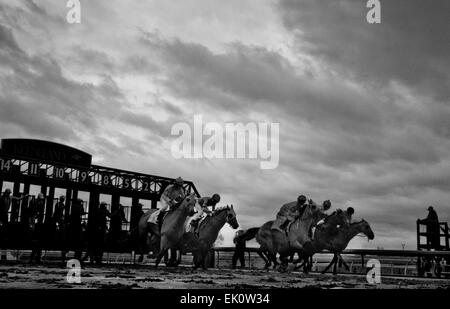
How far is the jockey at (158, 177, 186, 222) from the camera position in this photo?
15172 millimetres

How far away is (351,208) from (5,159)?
19231 millimetres

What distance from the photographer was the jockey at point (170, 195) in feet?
49.8

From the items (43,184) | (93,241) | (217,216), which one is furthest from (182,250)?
(43,184)

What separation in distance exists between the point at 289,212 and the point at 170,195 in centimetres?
389

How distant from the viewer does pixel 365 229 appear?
53.5 ft

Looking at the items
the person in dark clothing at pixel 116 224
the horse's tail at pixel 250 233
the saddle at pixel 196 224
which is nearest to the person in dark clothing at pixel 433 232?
the horse's tail at pixel 250 233

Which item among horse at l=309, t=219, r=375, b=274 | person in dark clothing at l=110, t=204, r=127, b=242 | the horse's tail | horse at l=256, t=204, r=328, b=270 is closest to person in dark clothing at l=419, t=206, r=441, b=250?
horse at l=309, t=219, r=375, b=274

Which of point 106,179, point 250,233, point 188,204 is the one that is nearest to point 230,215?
point 188,204

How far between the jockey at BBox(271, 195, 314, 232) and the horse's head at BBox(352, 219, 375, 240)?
1.91 m

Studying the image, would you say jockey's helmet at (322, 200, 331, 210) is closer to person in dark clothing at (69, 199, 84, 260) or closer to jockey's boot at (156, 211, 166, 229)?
jockey's boot at (156, 211, 166, 229)

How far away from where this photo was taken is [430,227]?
19781mm

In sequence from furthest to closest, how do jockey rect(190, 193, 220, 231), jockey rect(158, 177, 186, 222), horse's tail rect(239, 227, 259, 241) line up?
horse's tail rect(239, 227, 259, 241), jockey rect(158, 177, 186, 222), jockey rect(190, 193, 220, 231)

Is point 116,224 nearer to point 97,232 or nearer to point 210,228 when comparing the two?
point 97,232

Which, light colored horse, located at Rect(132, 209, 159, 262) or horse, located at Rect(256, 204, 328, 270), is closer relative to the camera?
horse, located at Rect(256, 204, 328, 270)
